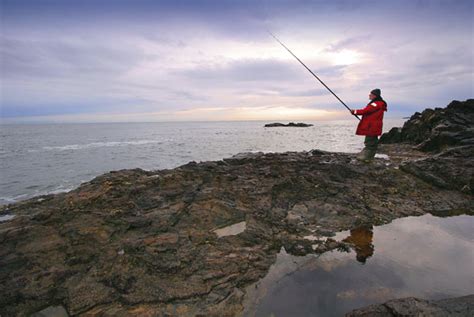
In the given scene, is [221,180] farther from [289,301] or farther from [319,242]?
[289,301]

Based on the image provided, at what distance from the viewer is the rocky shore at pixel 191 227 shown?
147 inches

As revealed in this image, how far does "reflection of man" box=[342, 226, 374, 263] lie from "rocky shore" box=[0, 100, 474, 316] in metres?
0.20

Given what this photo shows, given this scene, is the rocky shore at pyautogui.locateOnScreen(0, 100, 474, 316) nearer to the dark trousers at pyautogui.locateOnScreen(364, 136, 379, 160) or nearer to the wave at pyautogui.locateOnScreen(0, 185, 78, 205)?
the dark trousers at pyautogui.locateOnScreen(364, 136, 379, 160)

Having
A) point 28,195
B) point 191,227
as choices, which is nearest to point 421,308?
point 191,227

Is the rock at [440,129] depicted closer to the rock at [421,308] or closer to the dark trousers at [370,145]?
the dark trousers at [370,145]

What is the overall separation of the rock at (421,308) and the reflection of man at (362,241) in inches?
59.0

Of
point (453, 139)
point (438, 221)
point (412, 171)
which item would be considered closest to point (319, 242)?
point (438, 221)

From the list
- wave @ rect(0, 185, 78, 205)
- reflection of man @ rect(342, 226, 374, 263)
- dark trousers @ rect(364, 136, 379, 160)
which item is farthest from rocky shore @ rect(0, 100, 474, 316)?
wave @ rect(0, 185, 78, 205)

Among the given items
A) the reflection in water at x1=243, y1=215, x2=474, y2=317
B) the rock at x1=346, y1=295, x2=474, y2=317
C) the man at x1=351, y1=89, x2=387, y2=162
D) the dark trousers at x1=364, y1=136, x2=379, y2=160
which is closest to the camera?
the rock at x1=346, y1=295, x2=474, y2=317

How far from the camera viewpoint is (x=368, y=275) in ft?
13.8

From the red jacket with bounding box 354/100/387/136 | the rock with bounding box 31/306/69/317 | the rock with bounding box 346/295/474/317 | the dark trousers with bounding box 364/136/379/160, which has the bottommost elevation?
the rock with bounding box 31/306/69/317

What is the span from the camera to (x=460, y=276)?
4172 millimetres

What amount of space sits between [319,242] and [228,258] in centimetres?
183

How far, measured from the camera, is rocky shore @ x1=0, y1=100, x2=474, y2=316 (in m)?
3.74
